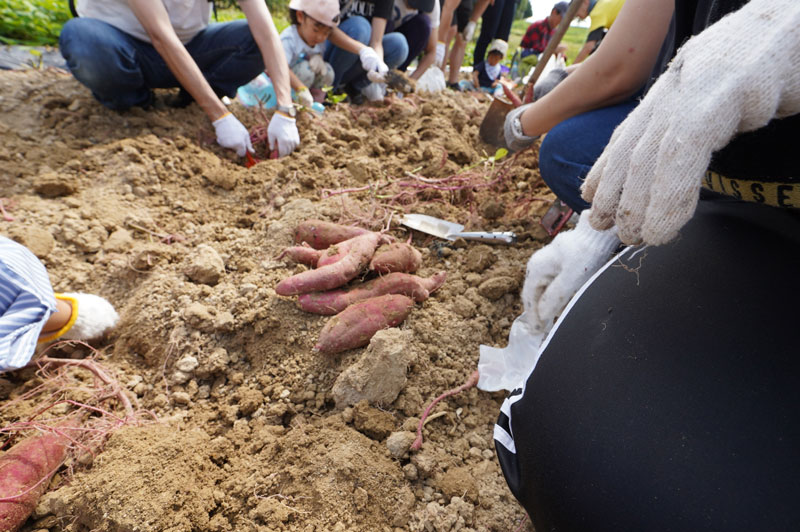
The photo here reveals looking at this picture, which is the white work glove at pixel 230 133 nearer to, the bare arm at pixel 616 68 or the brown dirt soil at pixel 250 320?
the brown dirt soil at pixel 250 320

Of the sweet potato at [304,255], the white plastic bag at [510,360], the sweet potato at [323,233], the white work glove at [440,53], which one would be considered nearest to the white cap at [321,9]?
the sweet potato at [323,233]

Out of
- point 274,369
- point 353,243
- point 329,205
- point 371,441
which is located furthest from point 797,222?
point 329,205

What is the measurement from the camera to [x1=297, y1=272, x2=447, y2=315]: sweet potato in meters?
1.43

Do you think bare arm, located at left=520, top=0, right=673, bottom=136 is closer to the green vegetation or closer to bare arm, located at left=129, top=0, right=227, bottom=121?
bare arm, located at left=129, top=0, right=227, bottom=121

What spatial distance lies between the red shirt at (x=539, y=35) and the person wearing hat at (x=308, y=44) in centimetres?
398

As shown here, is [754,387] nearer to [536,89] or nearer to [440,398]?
[440,398]

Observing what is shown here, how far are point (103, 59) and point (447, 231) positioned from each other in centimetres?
208

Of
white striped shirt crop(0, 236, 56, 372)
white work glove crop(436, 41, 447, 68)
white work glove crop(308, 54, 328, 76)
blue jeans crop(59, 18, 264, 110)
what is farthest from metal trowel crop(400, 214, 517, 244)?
white work glove crop(436, 41, 447, 68)

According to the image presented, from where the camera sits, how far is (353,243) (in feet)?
5.18

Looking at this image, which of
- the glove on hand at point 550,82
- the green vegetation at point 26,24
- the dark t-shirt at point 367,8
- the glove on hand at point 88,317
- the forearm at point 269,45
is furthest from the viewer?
the dark t-shirt at point 367,8

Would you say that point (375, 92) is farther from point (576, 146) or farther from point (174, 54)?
point (576, 146)

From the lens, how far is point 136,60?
234 centimetres

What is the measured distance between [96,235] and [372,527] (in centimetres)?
161

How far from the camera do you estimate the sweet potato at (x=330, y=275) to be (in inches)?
55.9
